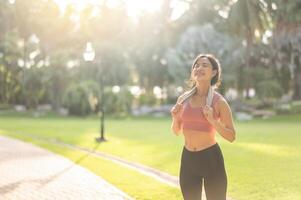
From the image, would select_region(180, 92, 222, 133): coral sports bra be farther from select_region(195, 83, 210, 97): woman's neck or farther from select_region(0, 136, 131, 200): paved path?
select_region(0, 136, 131, 200): paved path

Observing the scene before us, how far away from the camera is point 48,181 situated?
40.2 feet

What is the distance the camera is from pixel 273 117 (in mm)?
44375

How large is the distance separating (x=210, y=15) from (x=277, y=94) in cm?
1296

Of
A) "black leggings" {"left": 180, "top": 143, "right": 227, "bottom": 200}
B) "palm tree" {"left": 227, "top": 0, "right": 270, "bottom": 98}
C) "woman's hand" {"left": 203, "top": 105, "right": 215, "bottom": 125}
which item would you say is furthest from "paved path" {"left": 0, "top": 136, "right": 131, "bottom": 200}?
"palm tree" {"left": 227, "top": 0, "right": 270, "bottom": 98}

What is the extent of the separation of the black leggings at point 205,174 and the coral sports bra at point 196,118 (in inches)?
8.5

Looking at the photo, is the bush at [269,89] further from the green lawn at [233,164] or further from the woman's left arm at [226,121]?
the woman's left arm at [226,121]

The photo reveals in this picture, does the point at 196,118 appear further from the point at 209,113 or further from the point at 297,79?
the point at 297,79

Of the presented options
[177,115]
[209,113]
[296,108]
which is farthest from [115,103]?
[209,113]

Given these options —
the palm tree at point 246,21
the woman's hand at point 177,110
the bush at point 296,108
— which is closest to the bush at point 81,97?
the palm tree at point 246,21

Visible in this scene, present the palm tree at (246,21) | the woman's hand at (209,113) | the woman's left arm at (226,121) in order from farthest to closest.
Result: the palm tree at (246,21), the woman's left arm at (226,121), the woman's hand at (209,113)

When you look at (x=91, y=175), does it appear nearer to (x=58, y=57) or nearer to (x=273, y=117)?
(x=273, y=117)

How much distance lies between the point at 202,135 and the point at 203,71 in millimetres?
614

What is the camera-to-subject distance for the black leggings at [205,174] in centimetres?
521

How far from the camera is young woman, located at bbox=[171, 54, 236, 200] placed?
204 inches
